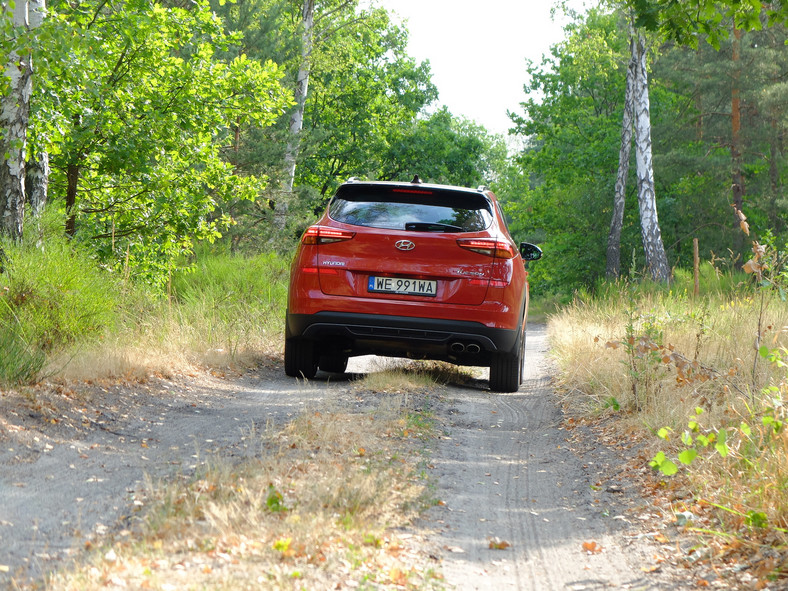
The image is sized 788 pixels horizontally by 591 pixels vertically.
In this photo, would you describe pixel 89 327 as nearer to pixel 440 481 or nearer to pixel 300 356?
pixel 300 356

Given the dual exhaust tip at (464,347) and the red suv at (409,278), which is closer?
the red suv at (409,278)

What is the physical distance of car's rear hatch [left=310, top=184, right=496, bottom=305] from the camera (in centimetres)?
793

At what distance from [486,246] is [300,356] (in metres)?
2.17

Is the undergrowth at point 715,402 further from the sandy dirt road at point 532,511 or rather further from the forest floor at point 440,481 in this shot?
the sandy dirt road at point 532,511

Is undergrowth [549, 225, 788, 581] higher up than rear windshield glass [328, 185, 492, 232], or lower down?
lower down

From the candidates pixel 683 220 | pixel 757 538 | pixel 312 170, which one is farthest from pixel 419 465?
pixel 312 170

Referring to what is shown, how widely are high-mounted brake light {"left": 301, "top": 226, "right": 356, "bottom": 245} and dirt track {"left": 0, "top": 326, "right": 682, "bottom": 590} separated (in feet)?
4.38

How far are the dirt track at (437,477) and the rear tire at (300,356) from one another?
636 mm

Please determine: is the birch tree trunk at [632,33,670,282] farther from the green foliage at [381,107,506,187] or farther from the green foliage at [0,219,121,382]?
the green foliage at [381,107,506,187]

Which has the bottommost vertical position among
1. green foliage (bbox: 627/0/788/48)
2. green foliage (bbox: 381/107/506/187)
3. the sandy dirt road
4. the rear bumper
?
the sandy dirt road

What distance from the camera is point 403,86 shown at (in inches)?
1939

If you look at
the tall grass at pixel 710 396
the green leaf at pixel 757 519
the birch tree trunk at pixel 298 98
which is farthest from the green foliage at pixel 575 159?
the green leaf at pixel 757 519

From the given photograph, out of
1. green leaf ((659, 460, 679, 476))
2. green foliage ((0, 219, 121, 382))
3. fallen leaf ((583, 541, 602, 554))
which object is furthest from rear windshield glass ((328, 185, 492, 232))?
green leaf ((659, 460, 679, 476))

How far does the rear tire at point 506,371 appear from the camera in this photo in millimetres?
8688
